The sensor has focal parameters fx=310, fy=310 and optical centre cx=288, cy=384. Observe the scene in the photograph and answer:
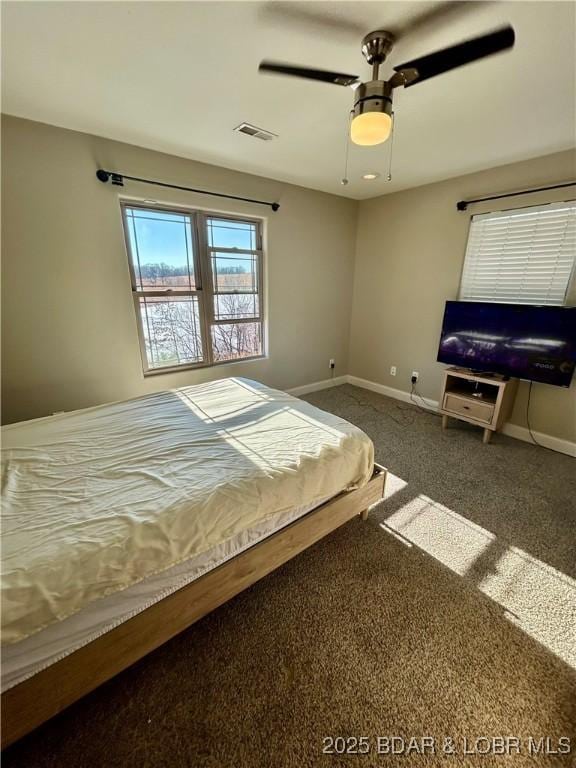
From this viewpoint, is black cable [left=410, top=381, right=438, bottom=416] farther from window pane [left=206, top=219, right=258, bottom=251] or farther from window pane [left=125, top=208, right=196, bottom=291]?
window pane [left=125, top=208, right=196, bottom=291]

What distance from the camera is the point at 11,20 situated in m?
1.26

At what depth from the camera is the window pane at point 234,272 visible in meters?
3.12

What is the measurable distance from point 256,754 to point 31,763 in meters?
0.70

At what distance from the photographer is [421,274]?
139 inches

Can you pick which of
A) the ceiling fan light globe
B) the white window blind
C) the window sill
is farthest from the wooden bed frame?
the white window blind

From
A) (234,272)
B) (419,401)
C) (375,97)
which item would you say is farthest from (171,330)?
(419,401)

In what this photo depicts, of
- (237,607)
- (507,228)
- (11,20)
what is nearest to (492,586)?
(237,607)

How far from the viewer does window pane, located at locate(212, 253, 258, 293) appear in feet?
10.2

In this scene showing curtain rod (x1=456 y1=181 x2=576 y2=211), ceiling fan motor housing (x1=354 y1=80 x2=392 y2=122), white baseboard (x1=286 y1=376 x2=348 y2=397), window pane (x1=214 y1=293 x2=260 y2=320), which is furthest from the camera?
white baseboard (x1=286 y1=376 x2=348 y2=397)

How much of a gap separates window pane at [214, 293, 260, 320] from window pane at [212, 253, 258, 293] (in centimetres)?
5

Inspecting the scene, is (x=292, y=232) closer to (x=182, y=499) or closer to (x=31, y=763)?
(x=182, y=499)

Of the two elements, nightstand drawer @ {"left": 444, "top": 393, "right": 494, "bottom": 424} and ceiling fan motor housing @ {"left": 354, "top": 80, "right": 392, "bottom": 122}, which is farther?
nightstand drawer @ {"left": 444, "top": 393, "right": 494, "bottom": 424}

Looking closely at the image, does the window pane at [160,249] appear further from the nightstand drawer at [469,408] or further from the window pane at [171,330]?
the nightstand drawer at [469,408]

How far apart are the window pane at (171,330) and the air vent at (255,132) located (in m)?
1.40
